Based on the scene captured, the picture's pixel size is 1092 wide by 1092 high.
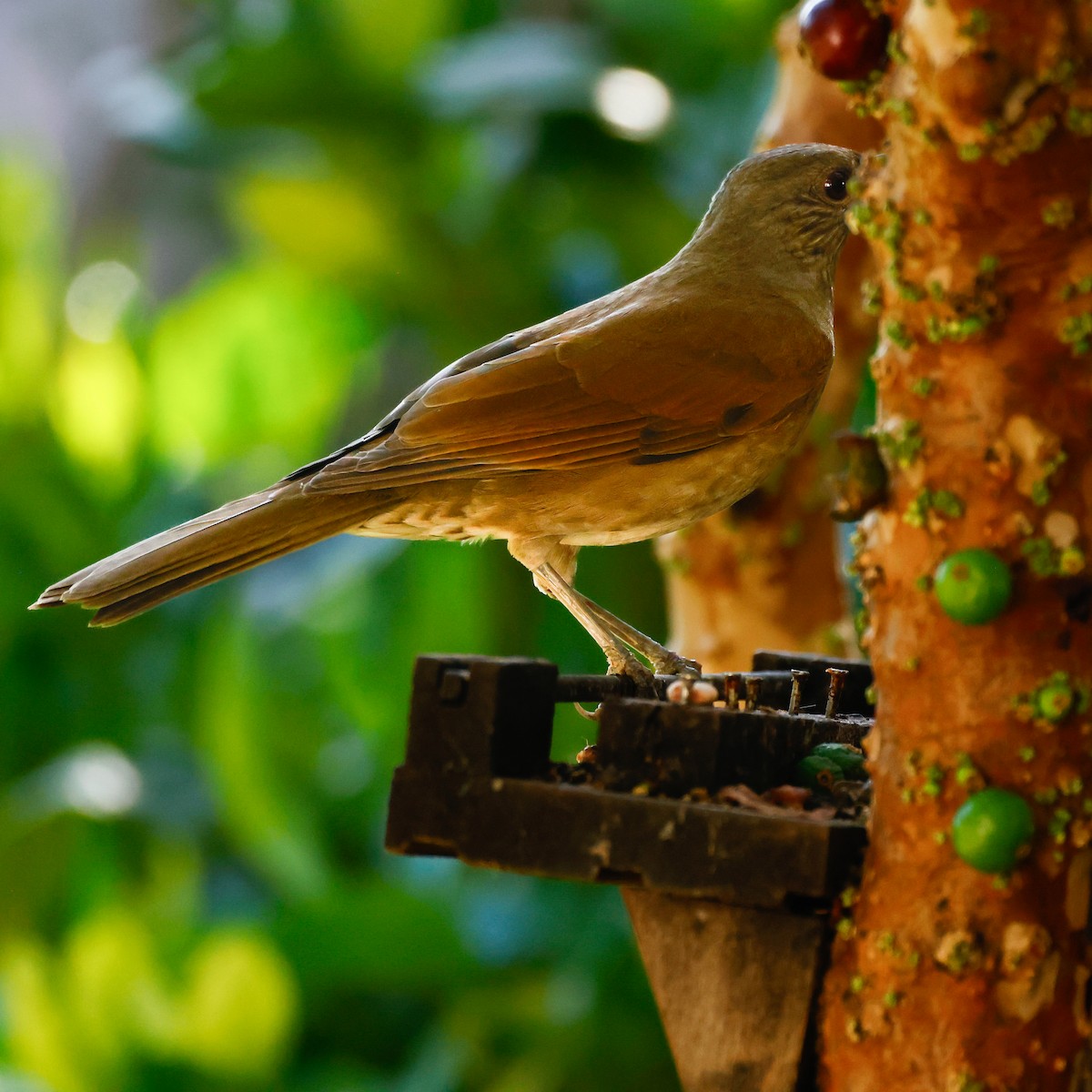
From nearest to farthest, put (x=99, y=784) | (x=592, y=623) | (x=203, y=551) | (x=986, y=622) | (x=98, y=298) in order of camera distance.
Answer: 1. (x=986, y=622)
2. (x=203, y=551)
3. (x=592, y=623)
4. (x=99, y=784)
5. (x=98, y=298)

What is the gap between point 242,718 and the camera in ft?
14.2

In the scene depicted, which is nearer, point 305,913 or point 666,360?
point 666,360

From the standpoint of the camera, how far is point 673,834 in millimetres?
1483

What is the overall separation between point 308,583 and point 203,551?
2.55m

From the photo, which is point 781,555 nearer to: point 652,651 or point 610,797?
point 652,651

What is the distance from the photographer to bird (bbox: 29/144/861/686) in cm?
199

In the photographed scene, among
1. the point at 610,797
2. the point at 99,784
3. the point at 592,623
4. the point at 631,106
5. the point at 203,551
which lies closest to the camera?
the point at 610,797

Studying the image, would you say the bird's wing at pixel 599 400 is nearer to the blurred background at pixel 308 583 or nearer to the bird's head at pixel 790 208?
the bird's head at pixel 790 208

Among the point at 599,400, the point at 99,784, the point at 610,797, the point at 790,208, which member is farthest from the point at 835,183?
the point at 99,784

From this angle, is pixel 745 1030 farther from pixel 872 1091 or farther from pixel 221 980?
pixel 221 980

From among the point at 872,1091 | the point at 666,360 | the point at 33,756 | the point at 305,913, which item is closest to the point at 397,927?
the point at 305,913

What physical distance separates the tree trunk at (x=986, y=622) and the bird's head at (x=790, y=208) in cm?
72

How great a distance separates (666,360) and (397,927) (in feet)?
8.47

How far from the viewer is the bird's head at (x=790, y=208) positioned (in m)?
2.19
